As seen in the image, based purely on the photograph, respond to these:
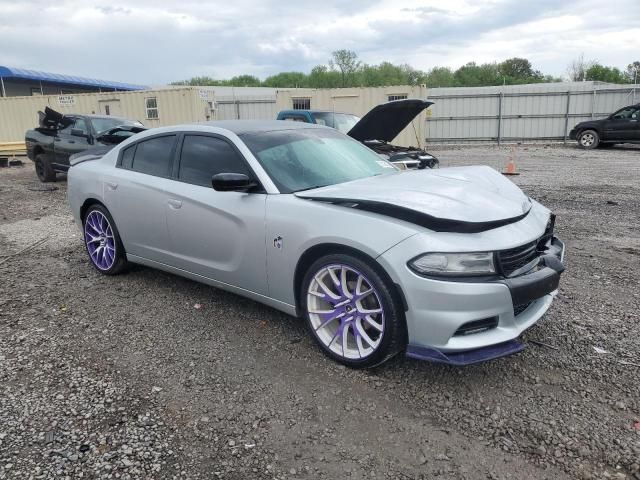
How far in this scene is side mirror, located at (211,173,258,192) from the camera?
132 inches

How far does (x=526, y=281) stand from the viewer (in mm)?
2801

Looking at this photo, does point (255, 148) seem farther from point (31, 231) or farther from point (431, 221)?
point (31, 231)

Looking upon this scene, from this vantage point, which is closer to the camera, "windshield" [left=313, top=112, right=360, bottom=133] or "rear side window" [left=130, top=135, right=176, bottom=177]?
"rear side window" [left=130, top=135, right=176, bottom=177]

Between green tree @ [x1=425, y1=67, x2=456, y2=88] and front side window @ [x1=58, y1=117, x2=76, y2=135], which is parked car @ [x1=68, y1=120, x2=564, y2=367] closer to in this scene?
front side window @ [x1=58, y1=117, x2=76, y2=135]

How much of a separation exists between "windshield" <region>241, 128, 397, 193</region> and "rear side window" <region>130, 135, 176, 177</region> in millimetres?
872

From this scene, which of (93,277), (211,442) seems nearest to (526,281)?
(211,442)

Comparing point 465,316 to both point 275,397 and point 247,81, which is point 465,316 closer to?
point 275,397

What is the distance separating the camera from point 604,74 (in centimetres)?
6638

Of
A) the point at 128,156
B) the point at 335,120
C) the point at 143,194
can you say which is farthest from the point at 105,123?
the point at 143,194

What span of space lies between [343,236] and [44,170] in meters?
11.6

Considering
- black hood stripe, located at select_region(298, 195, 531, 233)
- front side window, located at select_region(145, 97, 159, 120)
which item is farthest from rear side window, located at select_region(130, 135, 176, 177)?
front side window, located at select_region(145, 97, 159, 120)

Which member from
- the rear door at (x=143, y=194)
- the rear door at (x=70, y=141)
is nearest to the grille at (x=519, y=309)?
the rear door at (x=143, y=194)

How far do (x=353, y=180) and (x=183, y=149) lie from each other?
1.53 meters

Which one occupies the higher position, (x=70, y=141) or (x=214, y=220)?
(x=70, y=141)
